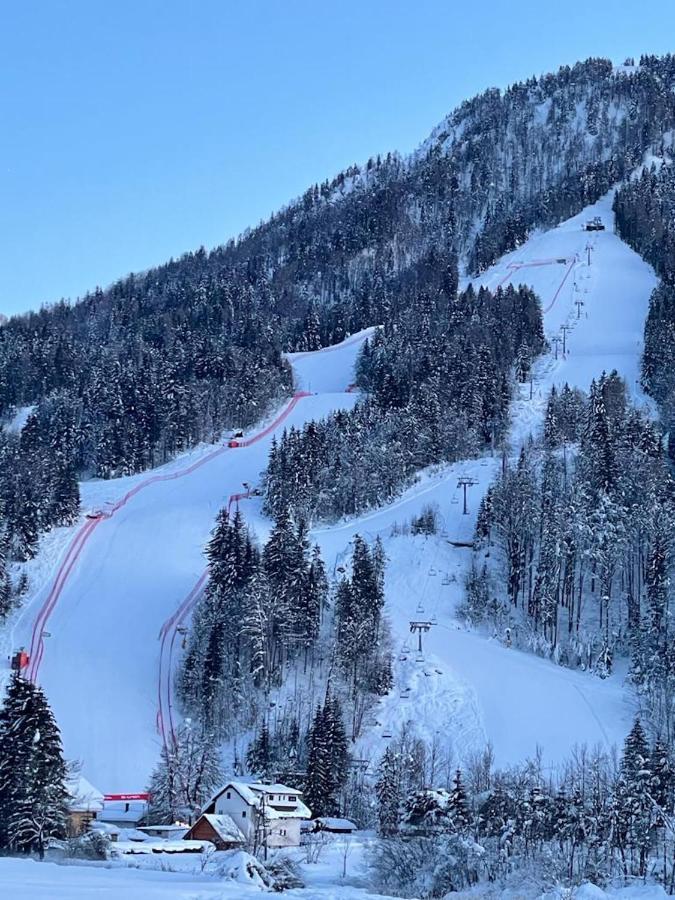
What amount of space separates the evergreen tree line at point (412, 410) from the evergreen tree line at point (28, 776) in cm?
4514

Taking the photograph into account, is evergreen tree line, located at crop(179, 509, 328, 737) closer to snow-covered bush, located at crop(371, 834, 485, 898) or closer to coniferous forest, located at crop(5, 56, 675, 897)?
coniferous forest, located at crop(5, 56, 675, 897)

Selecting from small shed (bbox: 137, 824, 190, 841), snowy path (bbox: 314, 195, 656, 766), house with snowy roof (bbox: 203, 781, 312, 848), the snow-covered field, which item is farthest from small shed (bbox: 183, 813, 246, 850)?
snowy path (bbox: 314, 195, 656, 766)

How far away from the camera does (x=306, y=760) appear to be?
5503cm

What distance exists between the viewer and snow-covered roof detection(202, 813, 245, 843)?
40.2 m

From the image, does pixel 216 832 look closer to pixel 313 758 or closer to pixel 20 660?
pixel 313 758

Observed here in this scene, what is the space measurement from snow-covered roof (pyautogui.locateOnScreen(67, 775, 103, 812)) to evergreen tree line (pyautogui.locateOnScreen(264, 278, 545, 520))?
114 feet

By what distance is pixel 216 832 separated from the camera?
132 feet

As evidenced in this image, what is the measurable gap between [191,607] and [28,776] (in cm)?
3738

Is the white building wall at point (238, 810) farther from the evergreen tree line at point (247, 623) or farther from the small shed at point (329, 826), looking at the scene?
the evergreen tree line at point (247, 623)

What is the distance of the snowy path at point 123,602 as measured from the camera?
5938 cm

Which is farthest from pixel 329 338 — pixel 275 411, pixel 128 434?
pixel 128 434

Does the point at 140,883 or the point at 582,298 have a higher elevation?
the point at 582,298

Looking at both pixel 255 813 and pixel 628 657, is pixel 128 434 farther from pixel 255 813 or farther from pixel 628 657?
pixel 255 813

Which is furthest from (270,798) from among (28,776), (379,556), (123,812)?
(379,556)
